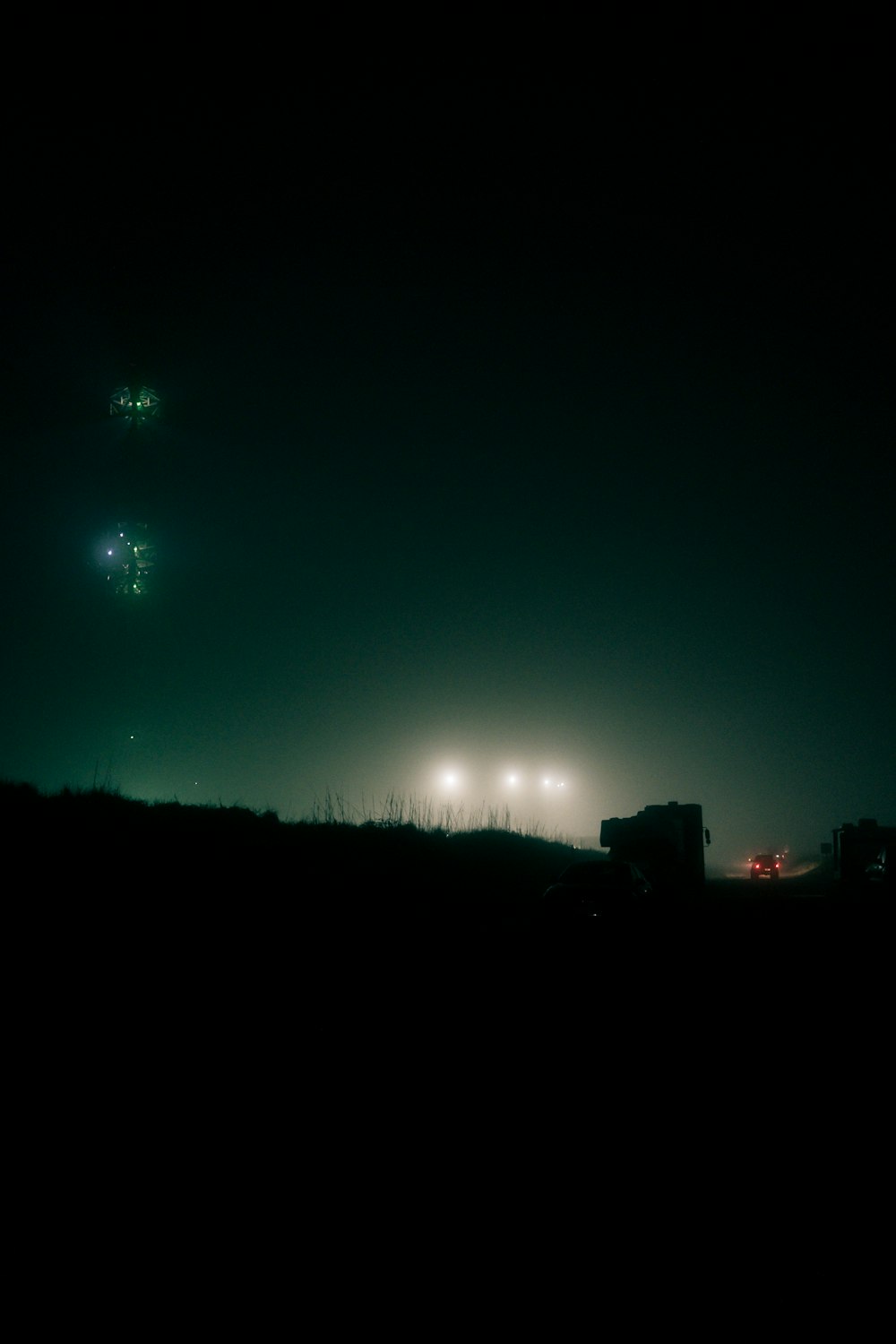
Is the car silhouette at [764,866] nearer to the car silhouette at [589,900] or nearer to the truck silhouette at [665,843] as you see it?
the truck silhouette at [665,843]

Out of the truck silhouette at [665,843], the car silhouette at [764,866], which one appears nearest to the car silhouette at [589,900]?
the truck silhouette at [665,843]

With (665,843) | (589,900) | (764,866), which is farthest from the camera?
(764,866)

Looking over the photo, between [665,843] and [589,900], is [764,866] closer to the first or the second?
[665,843]

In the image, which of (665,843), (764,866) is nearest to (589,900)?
(665,843)

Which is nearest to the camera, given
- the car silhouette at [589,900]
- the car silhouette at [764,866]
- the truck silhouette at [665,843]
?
the car silhouette at [589,900]

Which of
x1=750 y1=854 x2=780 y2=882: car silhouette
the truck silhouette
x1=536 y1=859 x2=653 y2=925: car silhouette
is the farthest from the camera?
x1=750 y1=854 x2=780 y2=882: car silhouette

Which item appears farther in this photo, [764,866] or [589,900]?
[764,866]

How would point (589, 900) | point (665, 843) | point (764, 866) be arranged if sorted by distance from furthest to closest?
point (764, 866) < point (665, 843) < point (589, 900)

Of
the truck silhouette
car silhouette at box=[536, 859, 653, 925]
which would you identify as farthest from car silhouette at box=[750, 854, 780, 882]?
car silhouette at box=[536, 859, 653, 925]

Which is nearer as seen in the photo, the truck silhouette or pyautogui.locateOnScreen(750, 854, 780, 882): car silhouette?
the truck silhouette

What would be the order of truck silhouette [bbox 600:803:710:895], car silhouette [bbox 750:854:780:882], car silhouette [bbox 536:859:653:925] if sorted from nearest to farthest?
car silhouette [bbox 536:859:653:925], truck silhouette [bbox 600:803:710:895], car silhouette [bbox 750:854:780:882]

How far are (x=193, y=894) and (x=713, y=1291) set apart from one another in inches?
429

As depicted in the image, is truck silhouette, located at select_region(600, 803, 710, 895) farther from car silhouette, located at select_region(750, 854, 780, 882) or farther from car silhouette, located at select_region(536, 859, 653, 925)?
car silhouette, located at select_region(750, 854, 780, 882)

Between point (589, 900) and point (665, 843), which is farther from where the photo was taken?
point (665, 843)
